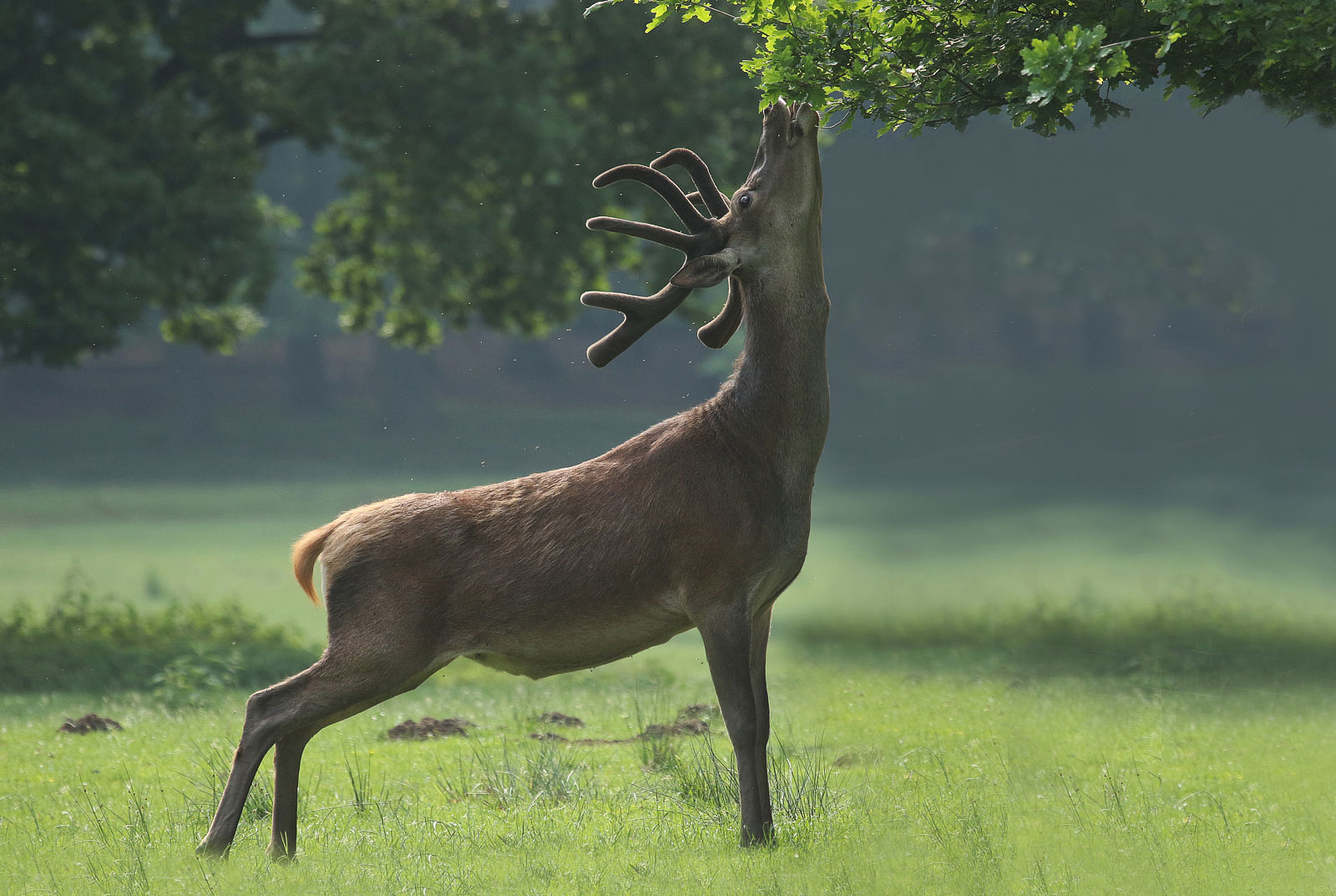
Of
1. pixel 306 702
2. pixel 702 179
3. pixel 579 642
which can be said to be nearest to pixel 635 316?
pixel 702 179

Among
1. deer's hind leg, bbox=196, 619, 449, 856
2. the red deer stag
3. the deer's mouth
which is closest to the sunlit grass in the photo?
deer's hind leg, bbox=196, 619, 449, 856

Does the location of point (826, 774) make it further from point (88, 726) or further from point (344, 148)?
point (344, 148)

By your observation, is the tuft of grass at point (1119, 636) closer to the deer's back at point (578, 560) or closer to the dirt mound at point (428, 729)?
the dirt mound at point (428, 729)

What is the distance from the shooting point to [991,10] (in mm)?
5672

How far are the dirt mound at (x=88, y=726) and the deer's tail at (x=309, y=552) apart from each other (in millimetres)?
5002

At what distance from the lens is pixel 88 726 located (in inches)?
430

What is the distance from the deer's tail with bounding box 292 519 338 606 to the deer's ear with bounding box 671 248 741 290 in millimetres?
2144

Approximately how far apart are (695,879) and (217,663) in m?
9.73

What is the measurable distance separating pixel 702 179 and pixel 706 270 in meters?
0.89

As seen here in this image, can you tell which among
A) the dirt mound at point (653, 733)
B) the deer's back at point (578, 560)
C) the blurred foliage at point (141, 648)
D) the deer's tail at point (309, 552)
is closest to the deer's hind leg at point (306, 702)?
the deer's back at point (578, 560)

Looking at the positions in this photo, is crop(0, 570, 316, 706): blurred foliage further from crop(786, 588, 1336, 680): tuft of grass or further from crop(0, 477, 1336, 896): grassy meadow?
crop(786, 588, 1336, 680): tuft of grass

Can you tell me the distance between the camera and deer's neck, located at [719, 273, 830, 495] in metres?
6.37

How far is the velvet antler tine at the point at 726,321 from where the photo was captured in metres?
6.82

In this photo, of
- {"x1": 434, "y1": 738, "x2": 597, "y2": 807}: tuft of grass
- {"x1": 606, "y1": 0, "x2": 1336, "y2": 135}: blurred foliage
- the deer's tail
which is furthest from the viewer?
{"x1": 434, "y1": 738, "x2": 597, "y2": 807}: tuft of grass
